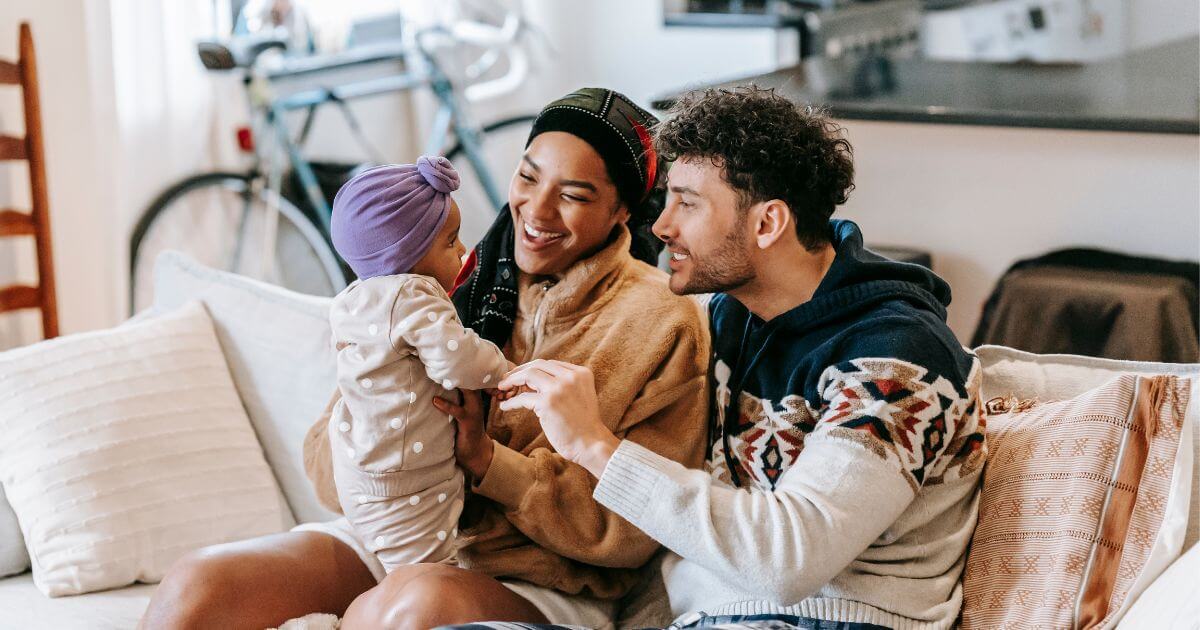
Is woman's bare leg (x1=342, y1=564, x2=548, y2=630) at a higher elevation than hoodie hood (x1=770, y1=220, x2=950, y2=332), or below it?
below

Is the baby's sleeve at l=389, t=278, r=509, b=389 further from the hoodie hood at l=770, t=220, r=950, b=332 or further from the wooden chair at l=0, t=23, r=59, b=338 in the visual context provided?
the wooden chair at l=0, t=23, r=59, b=338

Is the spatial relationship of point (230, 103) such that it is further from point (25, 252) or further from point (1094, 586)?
point (1094, 586)

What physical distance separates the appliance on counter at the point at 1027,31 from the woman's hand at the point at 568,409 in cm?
269

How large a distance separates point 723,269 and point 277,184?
252 centimetres

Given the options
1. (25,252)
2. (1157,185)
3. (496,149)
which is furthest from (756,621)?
(496,149)

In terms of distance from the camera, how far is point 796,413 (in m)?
1.37

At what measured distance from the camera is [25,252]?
3.01 meters

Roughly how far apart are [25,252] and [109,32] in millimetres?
610

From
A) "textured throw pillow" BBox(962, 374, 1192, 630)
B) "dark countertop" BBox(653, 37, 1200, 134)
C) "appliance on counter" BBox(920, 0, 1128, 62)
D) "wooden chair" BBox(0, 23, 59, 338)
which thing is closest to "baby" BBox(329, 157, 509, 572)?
"textured throw pillow" BBox(962, 374, 1192, 630)

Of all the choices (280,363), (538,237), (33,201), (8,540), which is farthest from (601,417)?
(33,201)

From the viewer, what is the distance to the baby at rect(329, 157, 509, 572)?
1.40 m

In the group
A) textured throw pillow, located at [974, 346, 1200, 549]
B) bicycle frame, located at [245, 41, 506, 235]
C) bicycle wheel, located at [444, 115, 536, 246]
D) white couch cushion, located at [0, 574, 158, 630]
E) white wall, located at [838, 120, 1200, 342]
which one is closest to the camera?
textured throw pillow, located at [974, 346, 1200, 549]

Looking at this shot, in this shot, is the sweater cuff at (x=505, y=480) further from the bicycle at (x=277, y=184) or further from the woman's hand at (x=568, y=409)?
the bicycle at (x=277, y=184)

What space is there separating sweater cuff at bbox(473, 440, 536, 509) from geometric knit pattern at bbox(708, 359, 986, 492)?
0.28m
